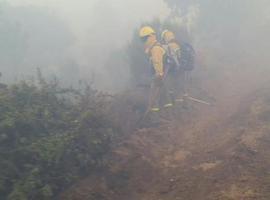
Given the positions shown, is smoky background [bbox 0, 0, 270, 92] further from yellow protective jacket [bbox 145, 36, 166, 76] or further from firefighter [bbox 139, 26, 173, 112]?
yellow protective jacket [bbox 145, 36, 166, 76]

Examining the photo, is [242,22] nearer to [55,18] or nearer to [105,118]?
[55,18]

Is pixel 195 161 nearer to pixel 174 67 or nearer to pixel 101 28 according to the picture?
pixel 174 67

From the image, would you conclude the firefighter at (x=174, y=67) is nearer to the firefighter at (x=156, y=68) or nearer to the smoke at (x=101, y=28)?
the firefighter at (x=156, y=68)

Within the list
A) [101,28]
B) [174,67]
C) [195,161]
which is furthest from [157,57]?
[101,28]

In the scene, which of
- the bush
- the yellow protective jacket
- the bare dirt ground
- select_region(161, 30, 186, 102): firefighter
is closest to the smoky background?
select_region(161, 30, 186, 102): firefighter

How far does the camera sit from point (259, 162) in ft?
23.5

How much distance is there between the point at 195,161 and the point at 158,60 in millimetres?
3374

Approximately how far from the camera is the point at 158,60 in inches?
412

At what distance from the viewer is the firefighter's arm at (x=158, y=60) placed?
10.5m

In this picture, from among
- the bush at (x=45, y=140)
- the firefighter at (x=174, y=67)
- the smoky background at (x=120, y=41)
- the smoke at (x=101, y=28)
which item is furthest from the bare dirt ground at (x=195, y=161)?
the smoke at (x=101, y=28)

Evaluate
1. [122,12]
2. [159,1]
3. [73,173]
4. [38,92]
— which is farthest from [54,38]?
[73,173]

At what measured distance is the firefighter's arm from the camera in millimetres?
10469

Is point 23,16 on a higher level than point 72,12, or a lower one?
lower

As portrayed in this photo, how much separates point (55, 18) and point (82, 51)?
4378 millimetres
